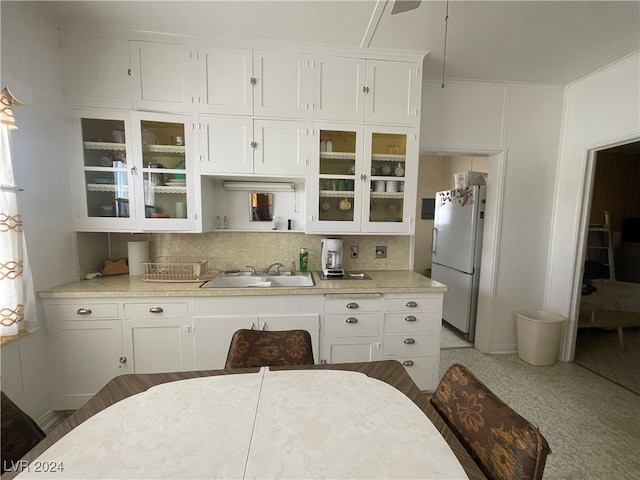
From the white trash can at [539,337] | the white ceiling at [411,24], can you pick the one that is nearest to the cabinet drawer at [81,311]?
the white ceiling at [411,24]

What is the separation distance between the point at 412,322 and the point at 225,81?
237cm

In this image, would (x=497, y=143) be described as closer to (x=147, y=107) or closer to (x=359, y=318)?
(x=359, y=318)

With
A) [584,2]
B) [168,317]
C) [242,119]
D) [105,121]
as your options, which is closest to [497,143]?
[584,2]

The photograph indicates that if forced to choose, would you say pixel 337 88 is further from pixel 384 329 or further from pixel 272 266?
pixel 384 329

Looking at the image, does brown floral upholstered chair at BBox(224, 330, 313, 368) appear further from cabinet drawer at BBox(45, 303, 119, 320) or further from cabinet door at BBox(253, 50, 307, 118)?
cabinet door at BBox(253, 50, 307, 118)

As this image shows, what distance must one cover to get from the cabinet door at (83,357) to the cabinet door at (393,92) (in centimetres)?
252

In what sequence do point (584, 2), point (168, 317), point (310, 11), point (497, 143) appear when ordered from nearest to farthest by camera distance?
point (584, 2) → point (310, 11) → point (168, 317) → point (497, 143)

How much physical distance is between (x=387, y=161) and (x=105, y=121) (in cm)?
226

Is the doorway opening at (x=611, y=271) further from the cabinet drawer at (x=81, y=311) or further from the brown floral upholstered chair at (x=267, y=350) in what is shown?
the cabinet drawer at (x=81, y=311)

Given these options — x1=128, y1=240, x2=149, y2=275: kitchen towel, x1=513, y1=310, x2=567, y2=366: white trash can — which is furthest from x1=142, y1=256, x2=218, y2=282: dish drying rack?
x1=513, y1=310, x2=567, y2=366: white trash can

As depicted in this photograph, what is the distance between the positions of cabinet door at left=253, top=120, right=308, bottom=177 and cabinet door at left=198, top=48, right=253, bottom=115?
0.67ft

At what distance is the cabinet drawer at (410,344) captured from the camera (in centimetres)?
199

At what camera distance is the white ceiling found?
1617 mm

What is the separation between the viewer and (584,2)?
5.09 ft
